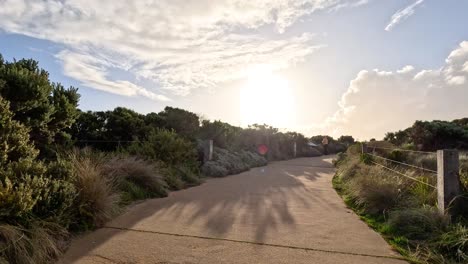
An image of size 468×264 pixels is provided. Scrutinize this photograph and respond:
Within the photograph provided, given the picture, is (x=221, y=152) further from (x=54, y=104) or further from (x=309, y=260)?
(x=309, y=260)

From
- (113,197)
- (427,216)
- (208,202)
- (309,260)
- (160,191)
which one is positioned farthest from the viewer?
(160,191)

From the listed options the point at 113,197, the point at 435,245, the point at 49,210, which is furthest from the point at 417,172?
the point at 49,210

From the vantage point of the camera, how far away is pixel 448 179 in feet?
18.5

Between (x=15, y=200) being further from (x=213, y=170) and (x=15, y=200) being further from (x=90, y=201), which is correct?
(x=213, y=170)

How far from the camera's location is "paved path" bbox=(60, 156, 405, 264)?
4.38m

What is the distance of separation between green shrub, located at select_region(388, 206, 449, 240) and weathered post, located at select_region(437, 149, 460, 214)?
202 mm

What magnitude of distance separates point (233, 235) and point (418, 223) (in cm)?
273

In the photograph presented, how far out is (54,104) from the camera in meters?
7.07

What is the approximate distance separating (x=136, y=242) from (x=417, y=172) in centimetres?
775

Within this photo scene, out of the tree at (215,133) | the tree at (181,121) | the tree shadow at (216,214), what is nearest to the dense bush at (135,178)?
the tree shadow at (216,214)

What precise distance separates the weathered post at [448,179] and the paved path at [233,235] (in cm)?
118

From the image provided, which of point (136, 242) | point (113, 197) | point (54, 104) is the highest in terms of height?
point (54, 104)

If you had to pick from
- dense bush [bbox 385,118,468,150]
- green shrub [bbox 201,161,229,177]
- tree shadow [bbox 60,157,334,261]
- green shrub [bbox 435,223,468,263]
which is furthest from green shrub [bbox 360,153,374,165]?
green shrub [bbox 435,223,468,263]

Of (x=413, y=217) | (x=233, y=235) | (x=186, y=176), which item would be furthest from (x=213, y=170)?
(x=413, y=217)
